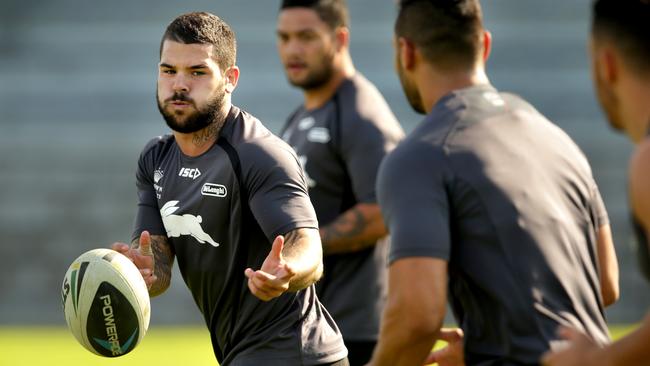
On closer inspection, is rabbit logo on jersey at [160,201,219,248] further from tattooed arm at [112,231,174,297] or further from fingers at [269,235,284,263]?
fingers at [269,235,284,263]

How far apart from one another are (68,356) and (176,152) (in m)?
6.68

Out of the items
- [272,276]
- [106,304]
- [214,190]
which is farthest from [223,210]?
[272,276]

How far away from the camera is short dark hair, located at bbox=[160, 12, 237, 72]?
5.28m

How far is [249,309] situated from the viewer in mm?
5199

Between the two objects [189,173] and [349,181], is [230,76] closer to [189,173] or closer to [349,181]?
[189,173]

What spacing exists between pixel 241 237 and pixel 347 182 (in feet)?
7.80

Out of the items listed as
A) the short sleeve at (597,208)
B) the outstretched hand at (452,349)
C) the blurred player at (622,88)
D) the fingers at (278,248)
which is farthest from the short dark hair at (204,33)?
the blurred player at (622,88)

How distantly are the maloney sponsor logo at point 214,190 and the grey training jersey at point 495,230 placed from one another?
1.25m

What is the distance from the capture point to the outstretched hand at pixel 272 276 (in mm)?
4426

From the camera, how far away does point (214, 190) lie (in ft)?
16.9

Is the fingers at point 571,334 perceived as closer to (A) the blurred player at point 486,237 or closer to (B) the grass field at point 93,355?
(A) the blurred player at point 486,237

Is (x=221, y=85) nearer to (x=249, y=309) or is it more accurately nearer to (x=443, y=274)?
(x=249, y=309)

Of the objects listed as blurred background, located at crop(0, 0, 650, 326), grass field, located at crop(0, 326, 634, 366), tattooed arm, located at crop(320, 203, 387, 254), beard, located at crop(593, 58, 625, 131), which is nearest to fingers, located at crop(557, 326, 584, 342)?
beard, located at crop(593, 58, 625, 131)

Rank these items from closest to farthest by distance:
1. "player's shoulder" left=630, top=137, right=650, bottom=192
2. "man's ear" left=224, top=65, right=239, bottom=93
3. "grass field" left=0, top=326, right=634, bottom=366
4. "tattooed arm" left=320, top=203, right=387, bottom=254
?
"player's shoulder" left=630, top=137, right=650, bottom=192
"man's ear" left=224, top=65, right=239, bottom=93
"tattooed arm" left=320, top=203, right=387, bottom=254
"grass field" left=0, top=326, right=634, bottom=366
